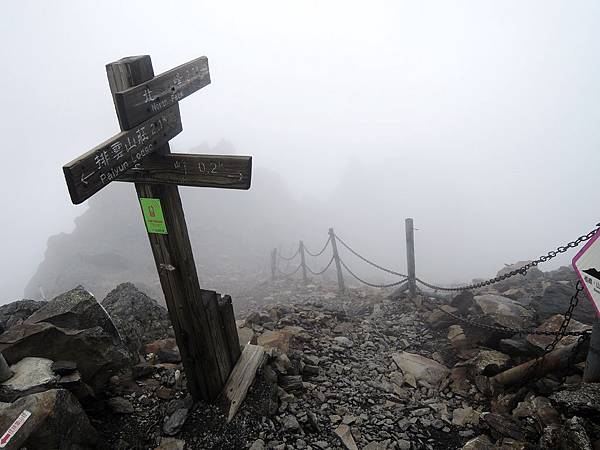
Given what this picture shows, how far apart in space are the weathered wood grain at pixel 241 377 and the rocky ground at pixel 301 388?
9cm

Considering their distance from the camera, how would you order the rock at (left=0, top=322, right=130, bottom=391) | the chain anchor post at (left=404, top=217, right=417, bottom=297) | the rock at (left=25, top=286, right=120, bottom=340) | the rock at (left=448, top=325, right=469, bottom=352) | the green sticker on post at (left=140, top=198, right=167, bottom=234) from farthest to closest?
the chain anchor post at (left=404, top=217, right=417, bottom=297) < the rock at (left=448, top=325, right=469, bottom=352) < the rock at (left=25, top=286, right=120, bottom=340) < the rock at (left=0, top=322, right=130, bottom=391) < the green sticker on post at (left=140, top=198, right=167, bottom=234)

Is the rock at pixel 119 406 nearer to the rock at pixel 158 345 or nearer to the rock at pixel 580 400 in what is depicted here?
the rock at pixel 158 345

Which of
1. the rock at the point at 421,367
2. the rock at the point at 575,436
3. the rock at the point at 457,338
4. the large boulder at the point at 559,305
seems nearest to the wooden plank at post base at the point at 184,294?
the rock at the point at 421,367

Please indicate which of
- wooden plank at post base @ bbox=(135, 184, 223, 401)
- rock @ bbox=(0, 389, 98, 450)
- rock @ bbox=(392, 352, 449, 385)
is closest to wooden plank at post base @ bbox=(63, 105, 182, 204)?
wooden plank at post base @ bbox=(135, 184, 223, 401)

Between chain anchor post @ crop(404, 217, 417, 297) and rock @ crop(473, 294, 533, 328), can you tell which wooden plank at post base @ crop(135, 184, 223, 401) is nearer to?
rock @ crop(473, 294, 533, 328)

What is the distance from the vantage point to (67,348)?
12.2ft

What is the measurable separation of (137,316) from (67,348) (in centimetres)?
205

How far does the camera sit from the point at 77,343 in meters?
3.79

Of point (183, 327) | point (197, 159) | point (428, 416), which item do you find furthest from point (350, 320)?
point (197, 159)

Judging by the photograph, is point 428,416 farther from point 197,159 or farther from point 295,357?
point 197,159

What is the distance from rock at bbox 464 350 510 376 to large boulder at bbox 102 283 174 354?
4.57 metres

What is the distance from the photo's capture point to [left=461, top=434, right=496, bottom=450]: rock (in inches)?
136

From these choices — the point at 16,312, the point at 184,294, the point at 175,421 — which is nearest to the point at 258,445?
the point at 175,421

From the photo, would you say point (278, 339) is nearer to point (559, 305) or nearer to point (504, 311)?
point (504, 311)
